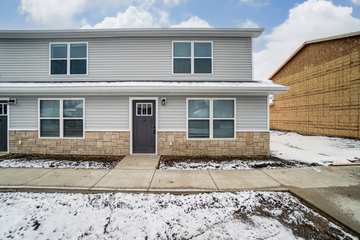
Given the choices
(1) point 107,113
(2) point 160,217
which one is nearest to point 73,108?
(1) point 107,113

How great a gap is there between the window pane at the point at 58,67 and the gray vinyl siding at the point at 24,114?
1.64 meters

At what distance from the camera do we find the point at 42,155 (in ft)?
27.4

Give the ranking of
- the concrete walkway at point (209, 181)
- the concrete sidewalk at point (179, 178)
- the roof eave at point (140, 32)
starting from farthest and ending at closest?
the roof eave at point (140, 32), the concrete sidewalk at point (179, 178), the concrete walkway at point (209, 181)

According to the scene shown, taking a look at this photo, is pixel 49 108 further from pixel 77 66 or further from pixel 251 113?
pixel 251 113

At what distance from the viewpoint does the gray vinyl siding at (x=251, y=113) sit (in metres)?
8.38

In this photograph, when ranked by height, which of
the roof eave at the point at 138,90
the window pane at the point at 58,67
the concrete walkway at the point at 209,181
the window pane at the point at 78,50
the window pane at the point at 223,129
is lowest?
the concrete walkway at the point at 209,181

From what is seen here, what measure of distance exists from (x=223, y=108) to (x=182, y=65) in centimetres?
273

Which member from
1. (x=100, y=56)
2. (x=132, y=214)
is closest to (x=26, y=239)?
(x=132, y=214)

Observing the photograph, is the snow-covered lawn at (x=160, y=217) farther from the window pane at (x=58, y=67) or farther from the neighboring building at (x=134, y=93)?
the window pane at (x=58, y=67)

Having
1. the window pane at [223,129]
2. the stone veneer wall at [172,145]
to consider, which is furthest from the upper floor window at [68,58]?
the window pane at [223,129]

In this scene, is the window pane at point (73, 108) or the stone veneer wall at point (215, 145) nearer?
the stone veneer wall at point (215, 145)

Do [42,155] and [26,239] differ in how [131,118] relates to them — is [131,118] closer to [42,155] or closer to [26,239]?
[42,155]

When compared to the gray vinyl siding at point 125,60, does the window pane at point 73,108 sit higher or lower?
lower

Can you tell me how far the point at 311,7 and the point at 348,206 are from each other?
1509 cm
